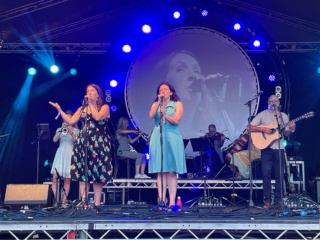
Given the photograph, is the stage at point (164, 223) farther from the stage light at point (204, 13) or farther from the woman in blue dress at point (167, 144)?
the stage light at point (204, 13)

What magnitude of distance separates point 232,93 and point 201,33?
5.07 ft

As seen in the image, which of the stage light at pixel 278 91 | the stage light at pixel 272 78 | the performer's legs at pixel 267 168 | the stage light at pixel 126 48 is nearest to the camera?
the performer's legs at pixel 267 168

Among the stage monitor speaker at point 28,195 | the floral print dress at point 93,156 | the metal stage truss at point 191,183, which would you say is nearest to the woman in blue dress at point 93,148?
the floral print dress at point 93,156

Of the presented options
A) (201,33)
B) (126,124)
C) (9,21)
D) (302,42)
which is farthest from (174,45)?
(9,21)

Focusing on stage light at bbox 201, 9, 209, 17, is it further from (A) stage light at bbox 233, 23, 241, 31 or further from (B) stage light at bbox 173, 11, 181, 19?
(A) stage light at bbox 233, 23, 241, 31

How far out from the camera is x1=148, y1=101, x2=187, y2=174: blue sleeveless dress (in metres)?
6.42

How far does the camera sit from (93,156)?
6379mm

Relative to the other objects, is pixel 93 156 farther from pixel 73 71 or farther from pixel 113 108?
pixel 73 71

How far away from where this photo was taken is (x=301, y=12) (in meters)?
9.83

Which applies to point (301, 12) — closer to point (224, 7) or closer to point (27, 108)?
point (224, 7)

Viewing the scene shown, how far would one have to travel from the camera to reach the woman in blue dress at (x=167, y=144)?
639 centimetres

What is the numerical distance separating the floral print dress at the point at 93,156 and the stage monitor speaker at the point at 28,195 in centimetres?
93

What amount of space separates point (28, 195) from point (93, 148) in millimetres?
1401

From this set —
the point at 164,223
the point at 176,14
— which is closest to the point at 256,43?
the point at 176,14
